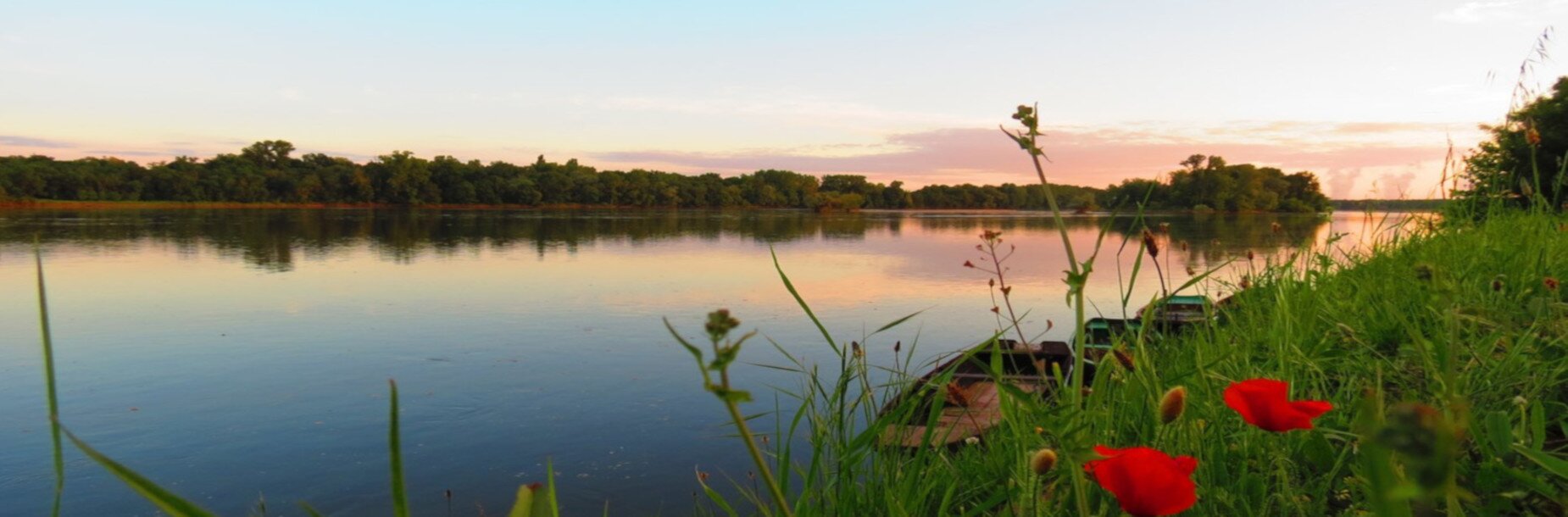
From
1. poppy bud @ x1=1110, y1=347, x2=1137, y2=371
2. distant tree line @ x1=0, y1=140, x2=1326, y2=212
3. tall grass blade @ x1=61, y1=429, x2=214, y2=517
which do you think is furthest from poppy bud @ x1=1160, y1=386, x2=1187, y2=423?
distant tree line @ x1=0, y1=140, x2=1326, y2=212

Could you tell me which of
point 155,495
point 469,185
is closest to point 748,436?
point 155,495

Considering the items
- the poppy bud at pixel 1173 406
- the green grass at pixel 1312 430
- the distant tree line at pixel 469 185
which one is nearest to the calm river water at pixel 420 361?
the poppy bud at pixel 1173 406

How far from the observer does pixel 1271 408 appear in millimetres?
942

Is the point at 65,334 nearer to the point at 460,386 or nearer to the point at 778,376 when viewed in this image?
the point at 460,386

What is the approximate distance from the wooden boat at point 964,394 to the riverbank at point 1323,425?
0.33 feet

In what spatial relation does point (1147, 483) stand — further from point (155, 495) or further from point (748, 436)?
point (155, 495)

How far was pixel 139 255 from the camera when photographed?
875 inches

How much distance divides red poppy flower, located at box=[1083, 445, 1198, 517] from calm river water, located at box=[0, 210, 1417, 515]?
314mm

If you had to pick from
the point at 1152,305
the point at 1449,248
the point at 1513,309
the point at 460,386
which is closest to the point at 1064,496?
the point at 1152,305

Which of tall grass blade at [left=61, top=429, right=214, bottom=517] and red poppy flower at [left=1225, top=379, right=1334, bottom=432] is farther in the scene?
red poppy flower at [left=1225, top=379, right=1334, bottom=432]

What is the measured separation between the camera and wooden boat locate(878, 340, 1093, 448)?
1824mm

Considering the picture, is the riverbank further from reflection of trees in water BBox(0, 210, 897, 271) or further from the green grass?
reflection of trees in water BBox(0, 210, 897, 271)

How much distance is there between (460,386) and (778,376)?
3173 millimetres

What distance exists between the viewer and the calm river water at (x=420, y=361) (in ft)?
20.3
